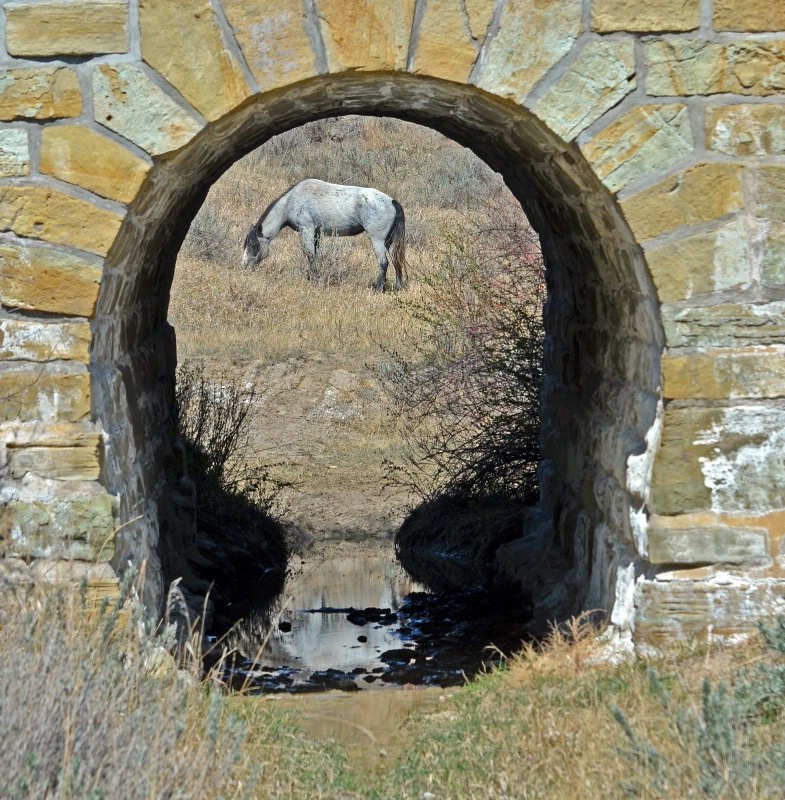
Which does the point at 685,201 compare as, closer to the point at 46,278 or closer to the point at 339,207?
the point at 46,278

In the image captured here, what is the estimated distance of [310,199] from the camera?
16.7 m

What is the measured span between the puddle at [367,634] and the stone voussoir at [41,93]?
7.62ft

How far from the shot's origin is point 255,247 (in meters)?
17.0

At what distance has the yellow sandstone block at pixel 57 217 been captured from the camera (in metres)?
4.01

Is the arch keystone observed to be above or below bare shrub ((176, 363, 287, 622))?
above

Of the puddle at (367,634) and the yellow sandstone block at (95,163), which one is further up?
the yellow sandstone block at (95,163)

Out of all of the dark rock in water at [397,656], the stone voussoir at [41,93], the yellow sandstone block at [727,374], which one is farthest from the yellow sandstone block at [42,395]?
the dark rock in water at [397,656]

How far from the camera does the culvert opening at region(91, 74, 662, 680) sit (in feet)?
14.1

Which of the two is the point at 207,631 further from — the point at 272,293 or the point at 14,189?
the point at 272,293

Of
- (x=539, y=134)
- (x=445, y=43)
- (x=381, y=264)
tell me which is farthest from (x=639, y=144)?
(x=381, y=264)

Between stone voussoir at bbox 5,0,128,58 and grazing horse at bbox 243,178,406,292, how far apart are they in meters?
12.0

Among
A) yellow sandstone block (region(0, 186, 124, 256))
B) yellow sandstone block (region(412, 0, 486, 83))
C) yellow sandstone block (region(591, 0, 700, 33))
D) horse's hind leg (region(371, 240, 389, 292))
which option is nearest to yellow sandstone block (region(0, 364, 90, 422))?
yellow sandstone block (region(0, 186, 124, 256))

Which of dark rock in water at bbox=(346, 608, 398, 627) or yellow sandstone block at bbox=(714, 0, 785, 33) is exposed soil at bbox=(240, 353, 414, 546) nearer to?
dark rock in water at bbox=(346, 608, 398, 627)

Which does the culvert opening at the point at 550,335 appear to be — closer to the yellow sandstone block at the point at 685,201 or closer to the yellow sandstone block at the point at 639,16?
the yellow sandstone block at the point at 685,201
